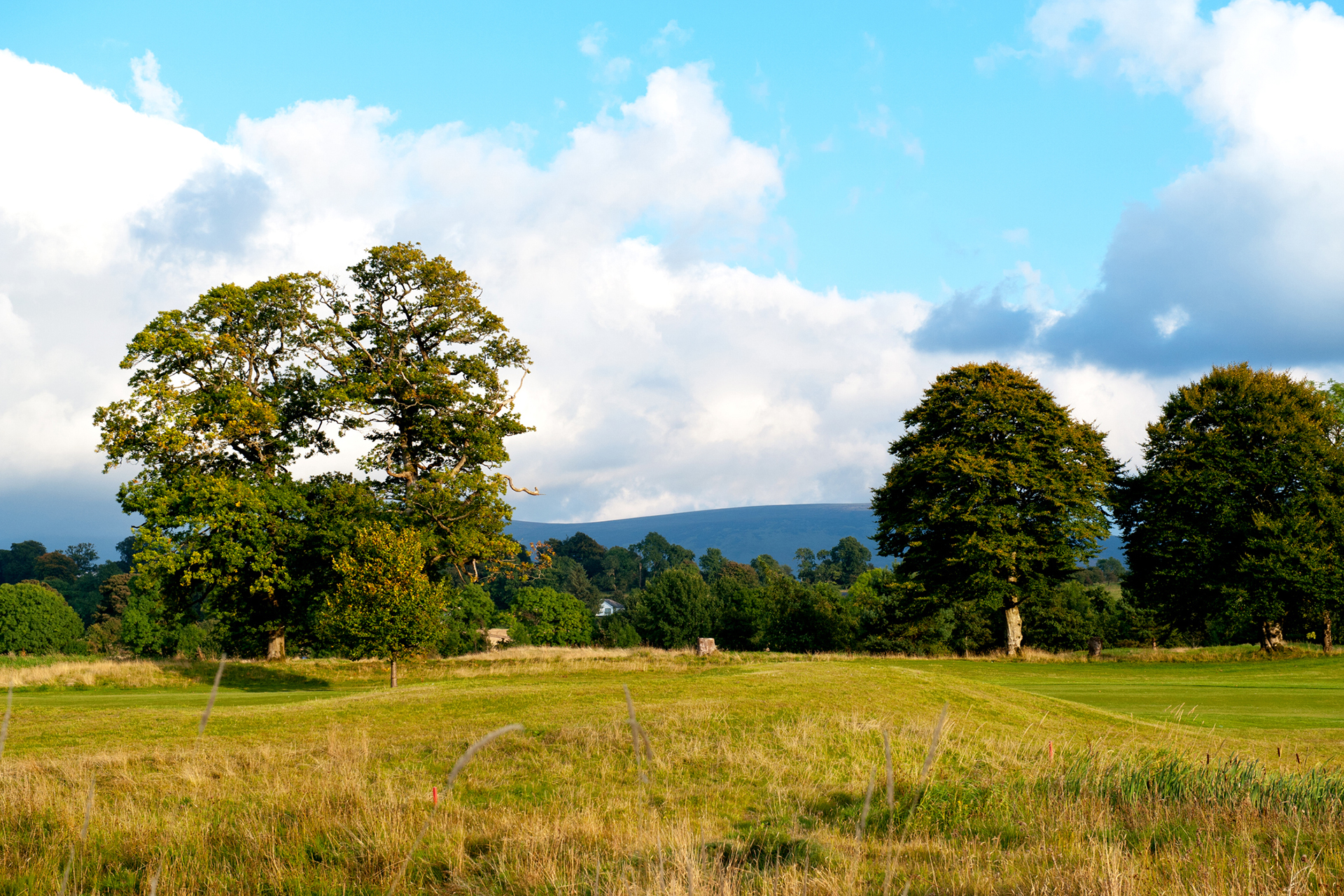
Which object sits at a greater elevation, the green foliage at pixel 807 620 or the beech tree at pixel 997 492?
the beech tree at pixel 997 492

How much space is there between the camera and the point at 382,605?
27.6 metres

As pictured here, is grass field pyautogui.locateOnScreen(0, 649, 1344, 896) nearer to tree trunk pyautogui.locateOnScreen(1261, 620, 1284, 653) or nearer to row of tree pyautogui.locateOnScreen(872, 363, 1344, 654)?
row of tree pyautogui.locateOnScreen(872, 363, 1344, 654)

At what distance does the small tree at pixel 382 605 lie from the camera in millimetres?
27375

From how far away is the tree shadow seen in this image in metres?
29.8

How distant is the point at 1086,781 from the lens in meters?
9.16

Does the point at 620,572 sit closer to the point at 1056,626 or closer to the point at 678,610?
the point at 678,610

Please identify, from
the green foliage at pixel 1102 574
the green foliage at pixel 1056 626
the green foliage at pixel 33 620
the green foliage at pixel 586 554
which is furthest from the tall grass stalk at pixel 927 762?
the green foliage at pixel 586 554

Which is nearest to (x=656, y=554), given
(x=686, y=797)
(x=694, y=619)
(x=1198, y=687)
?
(x=694, y=619)

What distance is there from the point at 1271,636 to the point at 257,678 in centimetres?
4398

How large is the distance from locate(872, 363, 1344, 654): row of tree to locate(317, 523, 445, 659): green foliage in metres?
23.0

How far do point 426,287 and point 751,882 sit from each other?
34.3 meters

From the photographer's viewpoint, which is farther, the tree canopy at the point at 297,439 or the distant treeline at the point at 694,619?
the distant treeline at the point at 694,619

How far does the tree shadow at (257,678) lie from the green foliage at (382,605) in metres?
3.02

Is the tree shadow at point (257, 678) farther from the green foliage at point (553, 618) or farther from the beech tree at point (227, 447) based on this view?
the green foliage at point (553, 618)
